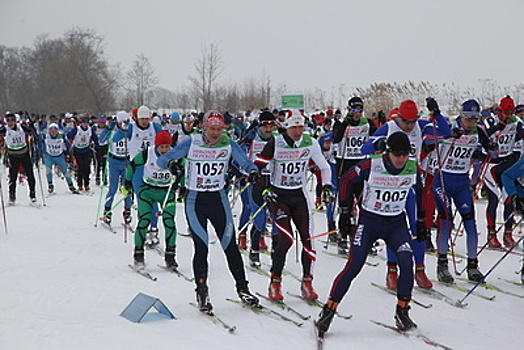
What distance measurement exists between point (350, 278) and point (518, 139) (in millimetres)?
5857

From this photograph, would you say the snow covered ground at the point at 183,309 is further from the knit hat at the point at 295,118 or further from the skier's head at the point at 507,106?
the skier's head at the point at 507,106

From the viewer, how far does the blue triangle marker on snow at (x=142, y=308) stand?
212 inches

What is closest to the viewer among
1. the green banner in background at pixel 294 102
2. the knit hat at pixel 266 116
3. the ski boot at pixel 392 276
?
the green banner in background at pixel 294 102

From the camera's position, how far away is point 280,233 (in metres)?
6.02

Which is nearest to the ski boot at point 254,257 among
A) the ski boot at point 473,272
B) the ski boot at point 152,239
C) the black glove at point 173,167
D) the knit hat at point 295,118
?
the ski boot at point 152,239

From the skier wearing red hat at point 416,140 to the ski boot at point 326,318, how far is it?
1133 mm

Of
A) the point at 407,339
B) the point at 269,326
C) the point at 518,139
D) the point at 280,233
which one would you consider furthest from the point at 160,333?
the point at 518,139

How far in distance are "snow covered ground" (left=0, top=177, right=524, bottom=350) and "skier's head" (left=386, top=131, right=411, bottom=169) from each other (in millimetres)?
1730

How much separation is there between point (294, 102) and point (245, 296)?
2.37 metres

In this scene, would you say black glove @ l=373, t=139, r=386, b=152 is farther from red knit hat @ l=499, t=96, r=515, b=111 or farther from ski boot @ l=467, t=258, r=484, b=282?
red knit hat @ l=499, t=96, r=515, b=111

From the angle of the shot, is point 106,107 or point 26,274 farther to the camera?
point 106,107

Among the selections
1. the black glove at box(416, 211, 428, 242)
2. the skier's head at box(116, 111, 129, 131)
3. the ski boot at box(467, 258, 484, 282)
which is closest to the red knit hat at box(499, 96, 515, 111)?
the ski boot at box(467, 258, 484, 282)

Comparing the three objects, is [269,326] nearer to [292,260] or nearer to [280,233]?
[280,233]

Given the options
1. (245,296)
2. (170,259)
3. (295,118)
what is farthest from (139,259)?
(295,118)
